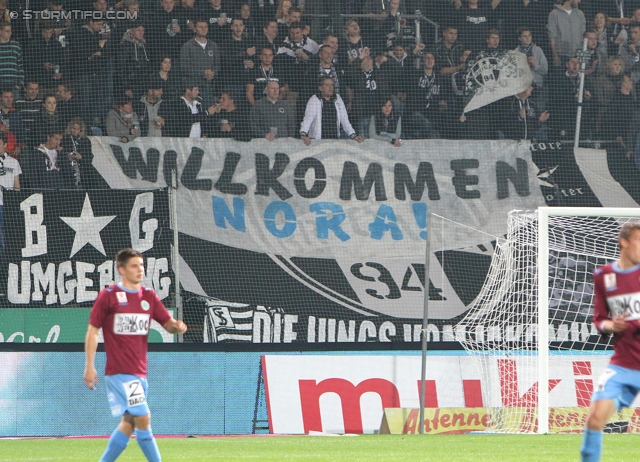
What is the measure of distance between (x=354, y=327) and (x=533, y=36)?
21.2ft

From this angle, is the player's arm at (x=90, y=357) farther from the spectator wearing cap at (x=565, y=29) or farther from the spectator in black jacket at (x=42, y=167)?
the spectator wearing cap at (x=565, y=29)

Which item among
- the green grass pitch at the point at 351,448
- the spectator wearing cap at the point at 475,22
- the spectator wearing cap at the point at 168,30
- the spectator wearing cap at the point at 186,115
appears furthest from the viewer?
the spectator wearing cap at the point at 475,22

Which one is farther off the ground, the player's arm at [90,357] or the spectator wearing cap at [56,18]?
the spectator wearing cap at [56,18]

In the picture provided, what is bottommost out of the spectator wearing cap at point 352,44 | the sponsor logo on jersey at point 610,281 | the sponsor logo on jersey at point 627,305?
the sponsor logo on jersey at point 627,305

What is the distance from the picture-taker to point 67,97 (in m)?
15.6

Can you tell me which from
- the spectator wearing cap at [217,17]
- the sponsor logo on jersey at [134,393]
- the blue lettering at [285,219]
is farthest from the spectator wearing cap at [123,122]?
the sponsor logo on jersey at [134,393]

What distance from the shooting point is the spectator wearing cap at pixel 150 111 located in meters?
15.4

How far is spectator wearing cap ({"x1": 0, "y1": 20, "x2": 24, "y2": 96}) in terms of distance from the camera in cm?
1565

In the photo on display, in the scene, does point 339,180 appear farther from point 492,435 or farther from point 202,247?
point 492,435

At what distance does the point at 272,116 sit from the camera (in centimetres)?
1576

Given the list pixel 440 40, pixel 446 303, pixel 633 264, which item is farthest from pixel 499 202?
pixel 633 264

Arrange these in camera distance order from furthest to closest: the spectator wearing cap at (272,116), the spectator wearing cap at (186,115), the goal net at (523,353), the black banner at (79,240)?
the spectator wearing cap at (272,116) < the spectator wearing cap at (186,115) < the black banner at (79,240) < the goal net at (523,353)

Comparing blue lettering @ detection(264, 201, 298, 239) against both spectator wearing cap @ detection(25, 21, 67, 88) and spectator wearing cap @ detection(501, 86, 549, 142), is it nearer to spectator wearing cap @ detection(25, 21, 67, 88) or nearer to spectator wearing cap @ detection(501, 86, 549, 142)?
spectator wearing cap @ detection(501, 86, 549, 142)

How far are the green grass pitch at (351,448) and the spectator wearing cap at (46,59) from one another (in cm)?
714
